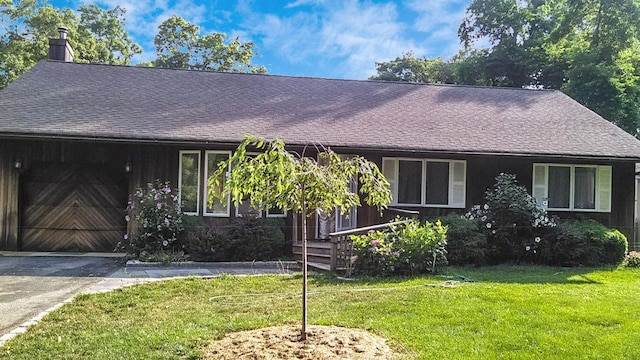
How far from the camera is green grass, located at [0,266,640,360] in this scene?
4527 millimetres

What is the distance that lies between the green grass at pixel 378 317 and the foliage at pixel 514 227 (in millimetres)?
2277

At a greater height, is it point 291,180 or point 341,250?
point 291,180

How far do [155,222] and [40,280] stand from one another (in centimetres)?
270

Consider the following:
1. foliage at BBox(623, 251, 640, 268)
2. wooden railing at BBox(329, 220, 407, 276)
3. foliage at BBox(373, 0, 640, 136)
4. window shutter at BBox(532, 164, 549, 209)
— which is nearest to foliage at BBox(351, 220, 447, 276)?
wooden railing at BBox(329, 220, 407, 276)

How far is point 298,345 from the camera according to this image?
4.46 meters

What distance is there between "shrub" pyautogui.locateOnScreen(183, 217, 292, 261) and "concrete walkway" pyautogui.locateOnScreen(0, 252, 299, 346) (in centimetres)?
40

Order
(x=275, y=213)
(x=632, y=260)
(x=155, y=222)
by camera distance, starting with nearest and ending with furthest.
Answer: (x=155, y=222)
(x=632, y=260)
(x=275, y=213)

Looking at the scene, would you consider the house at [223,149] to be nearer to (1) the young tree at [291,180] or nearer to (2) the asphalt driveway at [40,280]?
(2) the asphalt driveway at [40,280]

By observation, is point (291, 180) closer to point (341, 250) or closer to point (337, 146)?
point (341, 250)

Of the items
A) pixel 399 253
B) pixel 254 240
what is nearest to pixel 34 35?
pixel 254 240

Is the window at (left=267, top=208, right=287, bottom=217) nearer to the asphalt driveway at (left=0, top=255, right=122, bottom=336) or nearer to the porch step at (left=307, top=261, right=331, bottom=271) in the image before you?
the porch step at (left=307, top=261, right=331, bottom=271)

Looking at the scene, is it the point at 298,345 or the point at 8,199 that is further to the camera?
the point at 8,199

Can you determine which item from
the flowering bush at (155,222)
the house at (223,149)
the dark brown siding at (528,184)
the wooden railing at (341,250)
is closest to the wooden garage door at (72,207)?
the house at (223,149)

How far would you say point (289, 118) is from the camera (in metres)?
12.3
